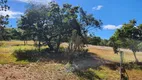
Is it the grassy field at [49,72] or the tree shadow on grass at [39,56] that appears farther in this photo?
the tree shadow on grass at [39,56]

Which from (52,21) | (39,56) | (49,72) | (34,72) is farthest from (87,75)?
(52,21)

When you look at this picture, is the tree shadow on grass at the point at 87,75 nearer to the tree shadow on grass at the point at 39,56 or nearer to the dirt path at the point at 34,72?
the dirt path at the point at 34,72

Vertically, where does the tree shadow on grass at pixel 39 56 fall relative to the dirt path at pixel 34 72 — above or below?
above

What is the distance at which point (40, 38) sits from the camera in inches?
1123

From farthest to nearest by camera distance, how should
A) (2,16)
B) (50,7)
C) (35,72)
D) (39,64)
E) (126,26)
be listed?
(50,7), (126,26), (39,64), (35,72), (2,16)

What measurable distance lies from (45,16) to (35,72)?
32.1 feet

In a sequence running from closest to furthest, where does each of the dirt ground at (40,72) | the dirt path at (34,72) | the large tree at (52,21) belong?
the dirt path at (34,72)
the dirt ground at (40,72)
the large tree at (52,21)

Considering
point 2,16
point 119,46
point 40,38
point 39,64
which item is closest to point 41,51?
point 40,38

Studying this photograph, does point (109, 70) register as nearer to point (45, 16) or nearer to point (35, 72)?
point (35, 72)

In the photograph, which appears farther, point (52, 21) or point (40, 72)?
point (52, 21)

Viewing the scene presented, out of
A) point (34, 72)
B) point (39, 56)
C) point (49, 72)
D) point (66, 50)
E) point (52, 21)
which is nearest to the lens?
point (34, 72)

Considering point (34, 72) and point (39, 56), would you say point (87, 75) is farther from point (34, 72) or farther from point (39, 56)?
point (39, 56)

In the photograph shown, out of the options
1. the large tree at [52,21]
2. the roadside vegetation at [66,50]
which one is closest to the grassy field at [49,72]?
the roadside vegetation at [66,50]

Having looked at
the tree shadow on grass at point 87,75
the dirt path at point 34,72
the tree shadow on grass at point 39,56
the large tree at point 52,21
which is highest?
the large tree at point 52,21
